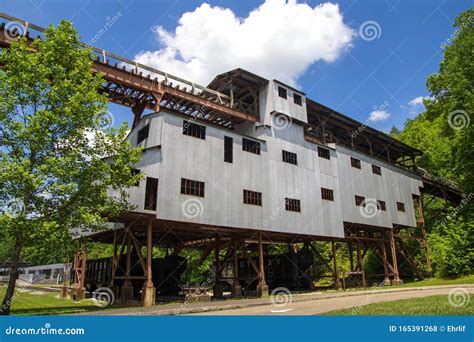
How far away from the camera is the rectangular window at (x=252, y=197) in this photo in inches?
931

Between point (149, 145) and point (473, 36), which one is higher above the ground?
point (473, 36)

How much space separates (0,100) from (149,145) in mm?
8569

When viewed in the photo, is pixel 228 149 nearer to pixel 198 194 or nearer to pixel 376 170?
pixel 198 194

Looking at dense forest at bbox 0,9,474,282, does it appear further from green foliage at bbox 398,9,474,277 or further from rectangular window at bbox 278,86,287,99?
rectangular window at bbox 278,86,287,99

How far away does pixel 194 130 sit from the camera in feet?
73.3

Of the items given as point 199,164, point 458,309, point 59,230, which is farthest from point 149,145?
point 458,309

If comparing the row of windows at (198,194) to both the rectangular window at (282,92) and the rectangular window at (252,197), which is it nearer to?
the rectangular window at (252,197)

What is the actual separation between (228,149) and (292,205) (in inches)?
243

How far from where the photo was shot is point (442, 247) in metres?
29.2

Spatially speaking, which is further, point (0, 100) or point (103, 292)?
point (103, 292)

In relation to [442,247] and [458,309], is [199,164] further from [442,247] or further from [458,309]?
[442,247]

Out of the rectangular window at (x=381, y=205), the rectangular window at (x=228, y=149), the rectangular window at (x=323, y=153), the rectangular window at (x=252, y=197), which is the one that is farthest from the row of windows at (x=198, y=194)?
the rectangular window at (x=381, y=205)

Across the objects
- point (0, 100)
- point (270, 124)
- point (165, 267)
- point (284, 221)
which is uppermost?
point (270, 124)

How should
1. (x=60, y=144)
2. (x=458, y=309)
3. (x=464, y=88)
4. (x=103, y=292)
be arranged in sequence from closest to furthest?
(x=458, y=309) < (x=60, y=144) < (x=103, y=292) < (x=464, y=88)
